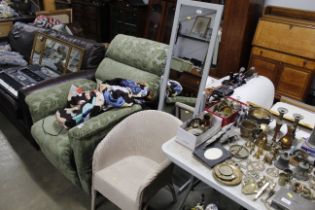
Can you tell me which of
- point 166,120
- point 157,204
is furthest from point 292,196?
point 157,204

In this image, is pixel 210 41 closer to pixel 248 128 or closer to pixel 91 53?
pixel 248 128

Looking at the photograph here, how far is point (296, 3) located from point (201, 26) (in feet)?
5.24

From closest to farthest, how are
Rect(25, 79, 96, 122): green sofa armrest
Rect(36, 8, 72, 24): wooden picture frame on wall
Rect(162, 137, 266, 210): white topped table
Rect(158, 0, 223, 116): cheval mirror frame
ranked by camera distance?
Rect(162, 137, 266, 210): white topped table, Rect(158, 0, 223, 116): cheval mirror frame, Rect(25, 79, 96, 122): green sofa armrest, Rect(36, 8, 72, 24): wooden picture frame on wall

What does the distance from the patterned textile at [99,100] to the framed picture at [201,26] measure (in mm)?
561

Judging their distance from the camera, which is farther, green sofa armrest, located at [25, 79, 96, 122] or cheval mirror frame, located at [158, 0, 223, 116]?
green sofa armrest, located at [25, 79, 96, 122]

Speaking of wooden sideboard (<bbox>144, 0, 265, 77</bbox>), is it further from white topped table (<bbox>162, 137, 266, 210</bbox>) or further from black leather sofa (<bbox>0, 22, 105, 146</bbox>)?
white topped table (<bbox>162, 137, 266, 210</bbox>)

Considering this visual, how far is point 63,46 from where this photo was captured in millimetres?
2545

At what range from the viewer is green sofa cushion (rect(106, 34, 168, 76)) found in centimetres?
202

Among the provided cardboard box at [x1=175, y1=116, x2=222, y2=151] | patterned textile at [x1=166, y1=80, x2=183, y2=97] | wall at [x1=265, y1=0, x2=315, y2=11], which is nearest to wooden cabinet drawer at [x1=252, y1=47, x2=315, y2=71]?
wall at [x1=265, y1=0, x2=315, y2=11]

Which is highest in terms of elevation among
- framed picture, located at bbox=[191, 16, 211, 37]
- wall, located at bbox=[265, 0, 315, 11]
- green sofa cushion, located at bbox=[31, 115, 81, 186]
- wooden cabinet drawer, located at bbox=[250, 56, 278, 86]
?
wall, located at bbox=[265, 0, 315, 11]

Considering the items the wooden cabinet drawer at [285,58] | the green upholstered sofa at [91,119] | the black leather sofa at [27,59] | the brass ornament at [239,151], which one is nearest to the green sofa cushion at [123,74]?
the green upholstered sofa at [91,119]

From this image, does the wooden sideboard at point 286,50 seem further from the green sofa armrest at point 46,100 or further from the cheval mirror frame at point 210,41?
the green sofa armrest at point 46,100

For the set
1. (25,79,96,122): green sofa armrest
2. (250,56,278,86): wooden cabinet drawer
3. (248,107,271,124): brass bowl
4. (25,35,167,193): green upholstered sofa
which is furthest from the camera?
(250,56,278,86): wooden cabinet drawer

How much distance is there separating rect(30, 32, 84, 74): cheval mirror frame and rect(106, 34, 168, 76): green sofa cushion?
11.9 inches
